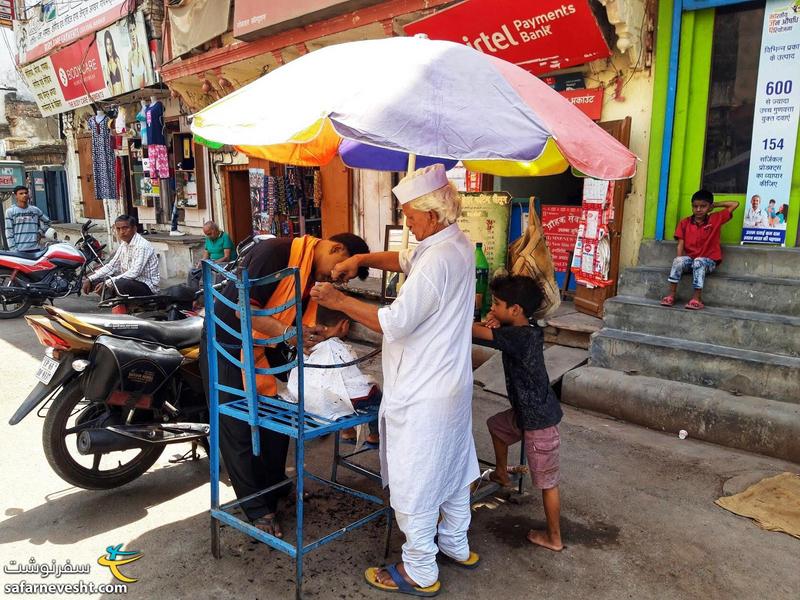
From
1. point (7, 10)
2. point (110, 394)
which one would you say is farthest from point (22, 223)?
point (7, 10)

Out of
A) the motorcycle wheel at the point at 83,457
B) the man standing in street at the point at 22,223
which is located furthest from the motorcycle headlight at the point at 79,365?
the man standing in street at the point at 22,223

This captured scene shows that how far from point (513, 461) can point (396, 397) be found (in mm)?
1926

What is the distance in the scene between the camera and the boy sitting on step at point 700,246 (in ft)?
16.4

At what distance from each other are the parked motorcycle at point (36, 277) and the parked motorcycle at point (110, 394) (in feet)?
19.0

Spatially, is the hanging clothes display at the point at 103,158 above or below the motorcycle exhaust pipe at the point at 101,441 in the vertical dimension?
above

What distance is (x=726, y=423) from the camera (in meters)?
4.13

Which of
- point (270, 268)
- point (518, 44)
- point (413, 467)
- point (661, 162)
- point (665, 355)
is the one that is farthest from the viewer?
point (518, 44)

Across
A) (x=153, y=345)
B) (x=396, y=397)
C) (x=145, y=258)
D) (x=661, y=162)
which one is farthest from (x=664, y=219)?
(x=145, y=258)

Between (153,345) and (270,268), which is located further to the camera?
(153,345)

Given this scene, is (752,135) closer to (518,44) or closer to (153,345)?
(518,44)

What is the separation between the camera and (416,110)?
194cm

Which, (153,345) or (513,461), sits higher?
(153,345)

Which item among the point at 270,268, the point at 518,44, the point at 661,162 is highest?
the point at 518,44

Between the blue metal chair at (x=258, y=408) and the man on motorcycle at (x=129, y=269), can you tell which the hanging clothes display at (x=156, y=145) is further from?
the blue metal chair at (x=258, y=408)
